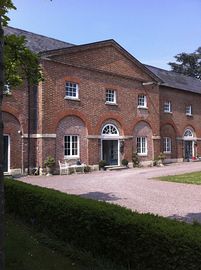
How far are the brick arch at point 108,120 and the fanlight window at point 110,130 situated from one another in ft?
1.05

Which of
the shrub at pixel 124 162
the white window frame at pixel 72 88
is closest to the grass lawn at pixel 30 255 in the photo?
the white window frame at pixel 72 88

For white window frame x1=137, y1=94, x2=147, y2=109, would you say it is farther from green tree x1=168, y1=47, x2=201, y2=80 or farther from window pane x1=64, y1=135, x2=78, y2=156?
green tree x1=168, y1=47, x2=201, y2=80

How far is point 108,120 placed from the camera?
2747 cm

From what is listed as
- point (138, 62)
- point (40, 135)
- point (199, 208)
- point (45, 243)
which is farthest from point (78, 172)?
point (45, 243)

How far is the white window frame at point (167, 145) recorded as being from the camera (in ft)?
111

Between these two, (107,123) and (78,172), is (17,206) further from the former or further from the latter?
(107,123)

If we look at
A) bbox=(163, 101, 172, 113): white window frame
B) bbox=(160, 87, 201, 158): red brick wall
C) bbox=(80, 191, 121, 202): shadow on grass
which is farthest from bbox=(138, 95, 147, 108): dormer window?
bbox=(80, 191, 121, 202): shadow on grass

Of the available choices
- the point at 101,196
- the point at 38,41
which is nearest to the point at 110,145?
the point at 38,41

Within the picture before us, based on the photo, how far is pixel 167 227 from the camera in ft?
16.6

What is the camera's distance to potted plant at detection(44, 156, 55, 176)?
74.1ft

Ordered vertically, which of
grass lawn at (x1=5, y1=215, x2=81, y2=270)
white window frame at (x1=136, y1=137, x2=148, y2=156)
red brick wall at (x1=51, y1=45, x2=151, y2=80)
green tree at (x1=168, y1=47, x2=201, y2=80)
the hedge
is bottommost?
grass lawn at (x1=5, y1=215, x2=81, y2=270)

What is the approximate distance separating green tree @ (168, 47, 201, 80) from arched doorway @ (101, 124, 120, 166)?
46.9m

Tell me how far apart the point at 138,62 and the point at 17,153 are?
1324 centimetres

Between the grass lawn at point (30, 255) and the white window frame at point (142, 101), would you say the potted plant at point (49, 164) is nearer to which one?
the white window frame at point (142, 101)
